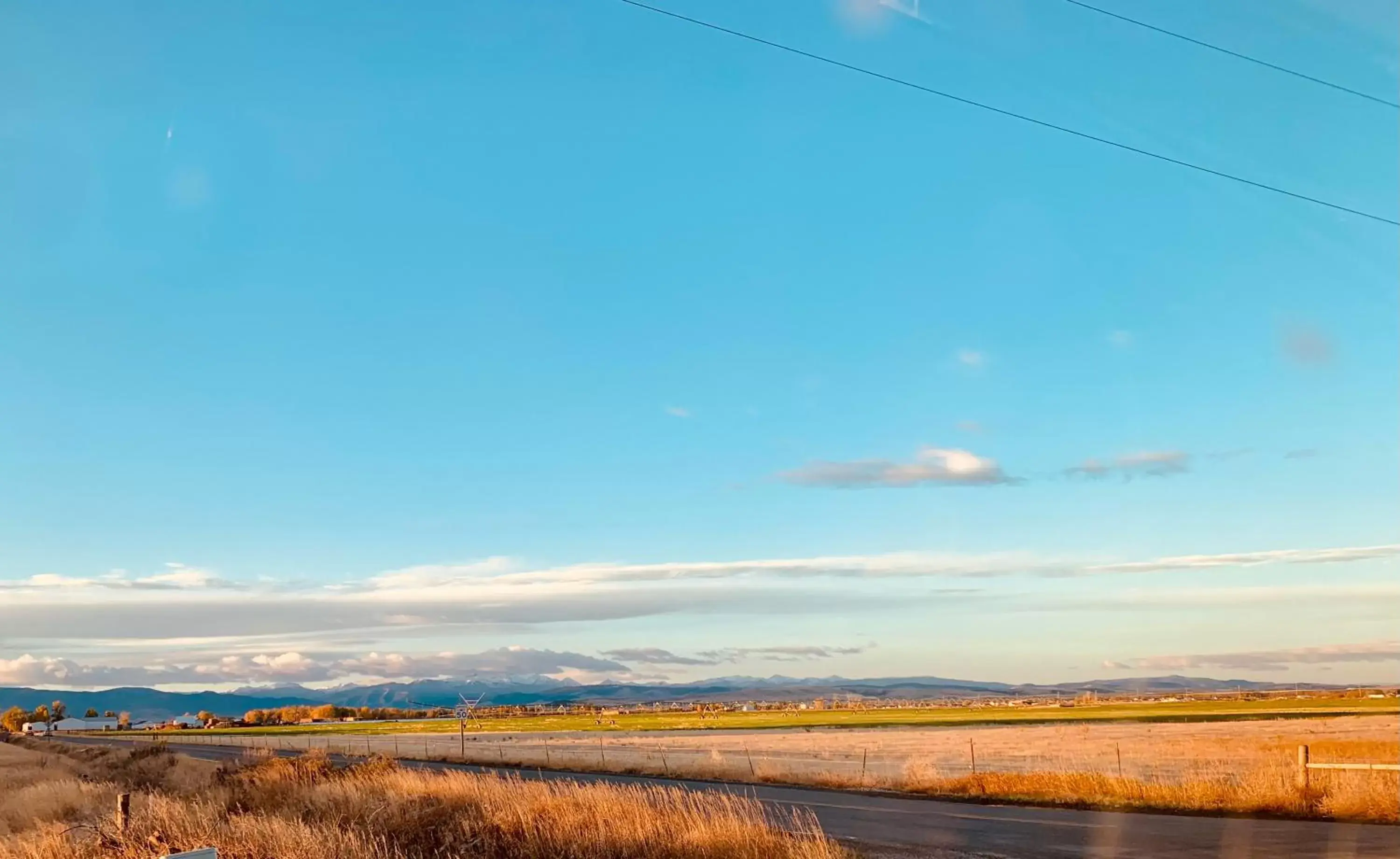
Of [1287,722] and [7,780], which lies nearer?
[7,780]

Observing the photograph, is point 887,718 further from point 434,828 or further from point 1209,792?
point 434,828

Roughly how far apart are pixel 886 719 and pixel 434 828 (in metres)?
132

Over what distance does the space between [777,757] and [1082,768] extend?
18750 millimetres

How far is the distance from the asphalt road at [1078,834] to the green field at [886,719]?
86.5 m

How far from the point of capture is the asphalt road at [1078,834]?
1686 centimetres

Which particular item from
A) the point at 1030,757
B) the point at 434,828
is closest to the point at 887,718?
the point at 1030,757

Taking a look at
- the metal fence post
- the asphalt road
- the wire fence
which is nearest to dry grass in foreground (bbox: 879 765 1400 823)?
the asphalt road

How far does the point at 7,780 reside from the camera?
127 feet

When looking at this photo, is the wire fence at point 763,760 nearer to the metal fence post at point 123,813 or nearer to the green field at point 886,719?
the metal fence post at point 123,813

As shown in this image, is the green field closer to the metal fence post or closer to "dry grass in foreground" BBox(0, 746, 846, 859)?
"dry grass in foreground" BBox(0, 746, 846, 859)

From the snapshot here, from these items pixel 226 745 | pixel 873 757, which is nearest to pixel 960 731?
pixel 873 757

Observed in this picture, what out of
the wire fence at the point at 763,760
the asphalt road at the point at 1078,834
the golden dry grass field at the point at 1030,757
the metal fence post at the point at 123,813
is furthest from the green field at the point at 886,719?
the metal fence post at the point at 123,813

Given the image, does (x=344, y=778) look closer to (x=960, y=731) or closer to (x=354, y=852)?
(x=354, y=852)

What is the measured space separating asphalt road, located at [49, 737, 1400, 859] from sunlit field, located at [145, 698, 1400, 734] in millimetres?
86357
